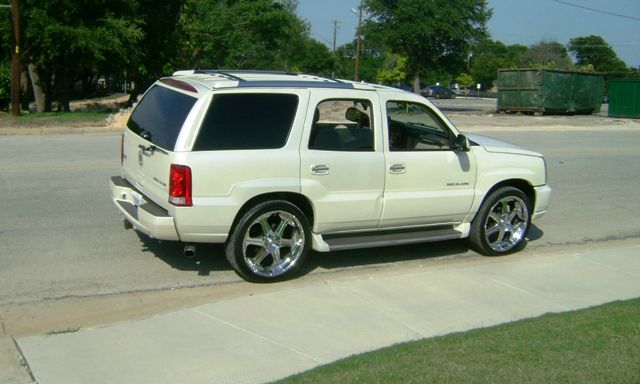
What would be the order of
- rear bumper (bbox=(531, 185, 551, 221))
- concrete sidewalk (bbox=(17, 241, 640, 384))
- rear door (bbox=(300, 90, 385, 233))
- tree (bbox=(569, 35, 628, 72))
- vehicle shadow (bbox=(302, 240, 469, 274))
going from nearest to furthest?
concrete sidewalk (bbox=(17, 241, 640, 384)) → rear door (bbox=(300, 90, 385, 233)) → vehicle shadow (bbox=(302, 240, 469, 274)) → rear bumper (bbox=(531, 185, 551, 221)) → tree (bbox=(569, 35, 628, 72))

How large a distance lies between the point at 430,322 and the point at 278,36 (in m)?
38.8

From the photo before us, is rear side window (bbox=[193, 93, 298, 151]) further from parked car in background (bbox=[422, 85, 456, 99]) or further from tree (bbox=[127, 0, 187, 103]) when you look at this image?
parked car in background (bbox=[422, 85, 456, 99])

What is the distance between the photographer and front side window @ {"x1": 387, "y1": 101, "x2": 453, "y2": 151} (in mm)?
7566

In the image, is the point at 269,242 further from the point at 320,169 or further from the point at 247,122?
the point at 247,122

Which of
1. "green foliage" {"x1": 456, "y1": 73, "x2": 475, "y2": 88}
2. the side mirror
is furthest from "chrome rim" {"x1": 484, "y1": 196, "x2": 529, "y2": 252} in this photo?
"green foliage" {"x1": 456, "y1": 73, "x2": 475, "y2": 88}

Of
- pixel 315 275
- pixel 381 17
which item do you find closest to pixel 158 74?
pixel 381 17

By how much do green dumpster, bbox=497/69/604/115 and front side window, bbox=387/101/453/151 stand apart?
32.4m

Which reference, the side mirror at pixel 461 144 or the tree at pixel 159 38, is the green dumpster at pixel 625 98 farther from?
the side mirror at pixel 461 144

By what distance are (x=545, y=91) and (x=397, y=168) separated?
33.5 metres

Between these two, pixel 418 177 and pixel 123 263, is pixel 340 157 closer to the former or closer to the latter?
pixel 418 177

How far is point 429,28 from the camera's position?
43375mm

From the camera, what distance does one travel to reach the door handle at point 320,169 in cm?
690

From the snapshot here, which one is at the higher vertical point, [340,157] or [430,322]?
[340,157]

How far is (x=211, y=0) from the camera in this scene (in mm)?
43750
